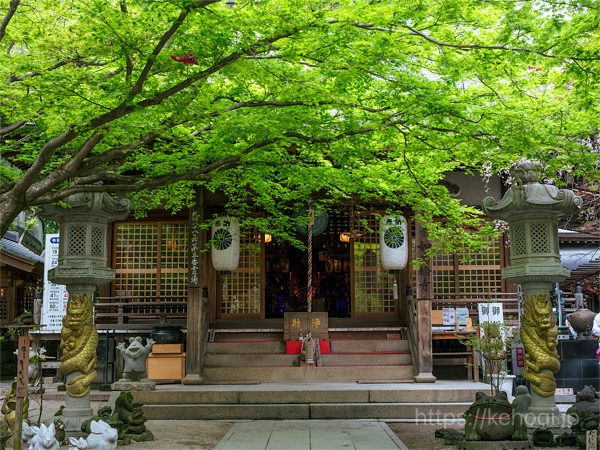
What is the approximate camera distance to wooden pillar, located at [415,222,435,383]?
14234 millimetres

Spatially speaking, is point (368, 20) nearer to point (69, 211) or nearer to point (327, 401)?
point (69, 211)

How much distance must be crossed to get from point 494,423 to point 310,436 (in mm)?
3268

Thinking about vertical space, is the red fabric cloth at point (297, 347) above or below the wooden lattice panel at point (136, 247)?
below

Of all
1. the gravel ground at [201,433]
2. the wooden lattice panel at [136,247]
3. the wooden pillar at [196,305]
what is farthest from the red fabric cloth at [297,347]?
the wooden lattice panel at [136,247]

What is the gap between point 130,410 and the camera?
10.4m

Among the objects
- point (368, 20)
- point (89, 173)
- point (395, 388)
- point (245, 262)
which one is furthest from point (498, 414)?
point (245, 262)

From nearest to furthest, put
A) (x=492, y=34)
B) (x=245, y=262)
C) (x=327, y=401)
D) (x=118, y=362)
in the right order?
(x=492, y=34), (x=327, y=401), (x=118, y=362), (x=245, y=262)

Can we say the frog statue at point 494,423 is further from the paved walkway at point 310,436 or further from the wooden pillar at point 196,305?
the wooden pillar at point 196,305

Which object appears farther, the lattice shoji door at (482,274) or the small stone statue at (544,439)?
the lattice shoji door at (482,274)

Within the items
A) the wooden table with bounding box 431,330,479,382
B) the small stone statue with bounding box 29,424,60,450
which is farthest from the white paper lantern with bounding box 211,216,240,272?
the small stone statue with bounding box 29,424,60,450

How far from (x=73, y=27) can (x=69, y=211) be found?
298cm

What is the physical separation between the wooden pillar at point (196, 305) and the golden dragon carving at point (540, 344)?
7557 mm

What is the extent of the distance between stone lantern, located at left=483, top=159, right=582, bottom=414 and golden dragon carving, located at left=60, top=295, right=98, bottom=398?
6.68m

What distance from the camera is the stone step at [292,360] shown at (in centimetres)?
1498
